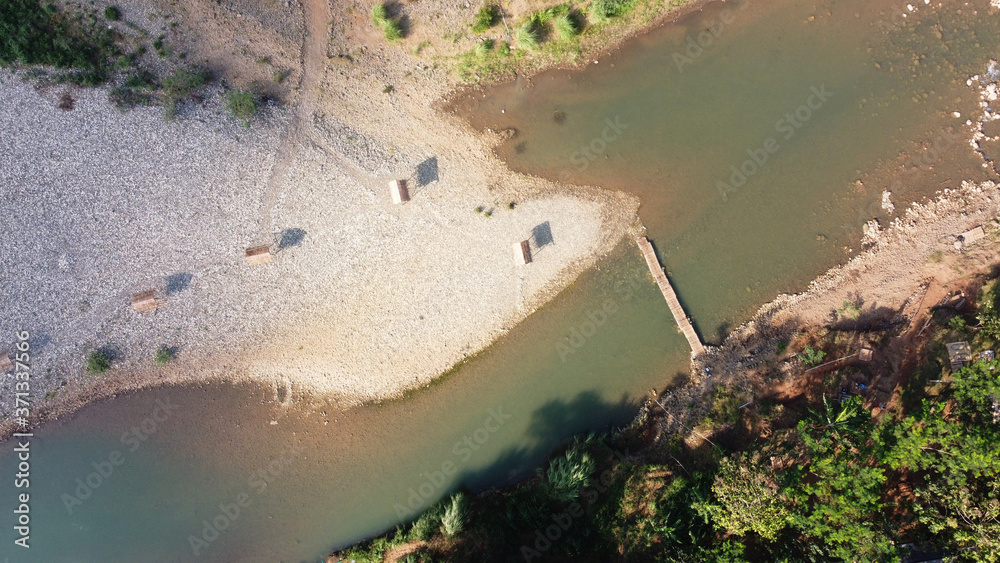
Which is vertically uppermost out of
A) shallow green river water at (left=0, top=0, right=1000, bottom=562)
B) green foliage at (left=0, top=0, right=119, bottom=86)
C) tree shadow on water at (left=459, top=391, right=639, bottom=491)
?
green foliage at (left=0, top=0, right=119, bottom=86)

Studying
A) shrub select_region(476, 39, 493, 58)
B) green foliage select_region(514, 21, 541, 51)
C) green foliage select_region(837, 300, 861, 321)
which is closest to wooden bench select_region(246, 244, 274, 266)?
shrub select_region(476, 39, 493, 58)

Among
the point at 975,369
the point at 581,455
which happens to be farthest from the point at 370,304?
the point at 975,369

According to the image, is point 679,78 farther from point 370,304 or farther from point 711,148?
point 370,304

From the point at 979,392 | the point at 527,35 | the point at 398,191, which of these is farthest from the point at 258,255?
the point at 979,392

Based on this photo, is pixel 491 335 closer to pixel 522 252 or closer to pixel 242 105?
pixel 522 252

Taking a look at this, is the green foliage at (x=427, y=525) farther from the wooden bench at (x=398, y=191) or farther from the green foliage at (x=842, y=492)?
the green foliage at (x=842, y=492)

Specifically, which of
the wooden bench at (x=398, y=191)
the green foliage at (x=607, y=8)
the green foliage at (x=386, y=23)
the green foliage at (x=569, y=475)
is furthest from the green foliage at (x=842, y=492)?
the green foliage at (x=386, y=23)

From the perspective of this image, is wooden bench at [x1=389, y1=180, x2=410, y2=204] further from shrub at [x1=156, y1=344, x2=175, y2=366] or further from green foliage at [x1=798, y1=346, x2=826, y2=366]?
green foliage at [x1=798, y1=346, x2=826, y2=366]
